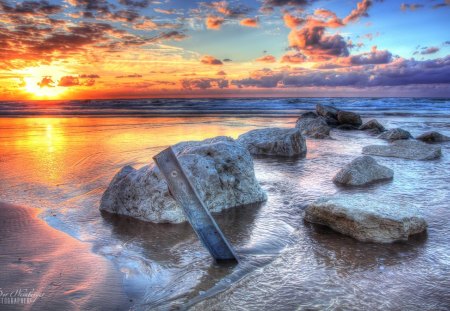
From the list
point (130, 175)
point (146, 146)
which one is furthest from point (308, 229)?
point (146, 146)

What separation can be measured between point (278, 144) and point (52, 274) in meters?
7.23

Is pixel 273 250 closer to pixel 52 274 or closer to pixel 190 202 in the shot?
pixel 190 202

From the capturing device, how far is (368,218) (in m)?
3.94

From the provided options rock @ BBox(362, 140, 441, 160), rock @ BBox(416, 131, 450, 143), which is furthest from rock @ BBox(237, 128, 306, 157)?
rock @ BBox(416, 131, 450, 143)

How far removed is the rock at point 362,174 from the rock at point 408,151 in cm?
243

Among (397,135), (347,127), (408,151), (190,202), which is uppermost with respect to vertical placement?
(190,202)

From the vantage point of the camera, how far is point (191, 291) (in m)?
2.91

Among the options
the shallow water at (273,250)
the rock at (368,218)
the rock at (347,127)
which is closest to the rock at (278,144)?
the shallow water at (273,250)

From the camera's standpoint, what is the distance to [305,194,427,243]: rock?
3891 mm

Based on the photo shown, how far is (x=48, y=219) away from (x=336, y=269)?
3556mm

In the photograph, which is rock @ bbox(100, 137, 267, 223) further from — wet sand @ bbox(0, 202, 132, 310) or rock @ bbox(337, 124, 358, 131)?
rock @ bbox(337, 124, 358, 131)

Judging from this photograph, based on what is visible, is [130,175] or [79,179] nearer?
[130,175]

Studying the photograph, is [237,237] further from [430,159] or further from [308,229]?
[430,159]

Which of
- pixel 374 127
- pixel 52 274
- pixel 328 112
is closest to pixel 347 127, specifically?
pixel 374 127
